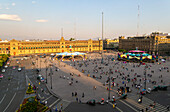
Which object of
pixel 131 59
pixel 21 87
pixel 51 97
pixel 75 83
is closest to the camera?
pixel 51 97

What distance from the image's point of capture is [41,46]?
125438 millimetres

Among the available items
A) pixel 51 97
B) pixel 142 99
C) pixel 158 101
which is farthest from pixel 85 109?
pixel 158 101

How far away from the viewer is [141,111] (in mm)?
21844

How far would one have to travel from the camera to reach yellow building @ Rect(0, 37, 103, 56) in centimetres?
11425

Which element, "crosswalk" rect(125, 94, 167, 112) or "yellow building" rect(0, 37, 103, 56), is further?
"yellow building" rect(0, 37, 103, 56)

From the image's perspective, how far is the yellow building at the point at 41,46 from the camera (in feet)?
375

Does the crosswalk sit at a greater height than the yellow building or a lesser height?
lesser

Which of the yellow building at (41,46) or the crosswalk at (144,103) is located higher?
the yellow building at (41,46)

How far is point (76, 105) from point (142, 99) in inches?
529

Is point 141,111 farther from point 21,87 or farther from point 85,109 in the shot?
point 21,87

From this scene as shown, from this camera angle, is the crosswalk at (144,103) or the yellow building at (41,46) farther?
the yellow building at (41,46)

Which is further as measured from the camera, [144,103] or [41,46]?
[41,46]

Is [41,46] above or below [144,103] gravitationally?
above

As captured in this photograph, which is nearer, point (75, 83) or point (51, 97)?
point (51, 97)
